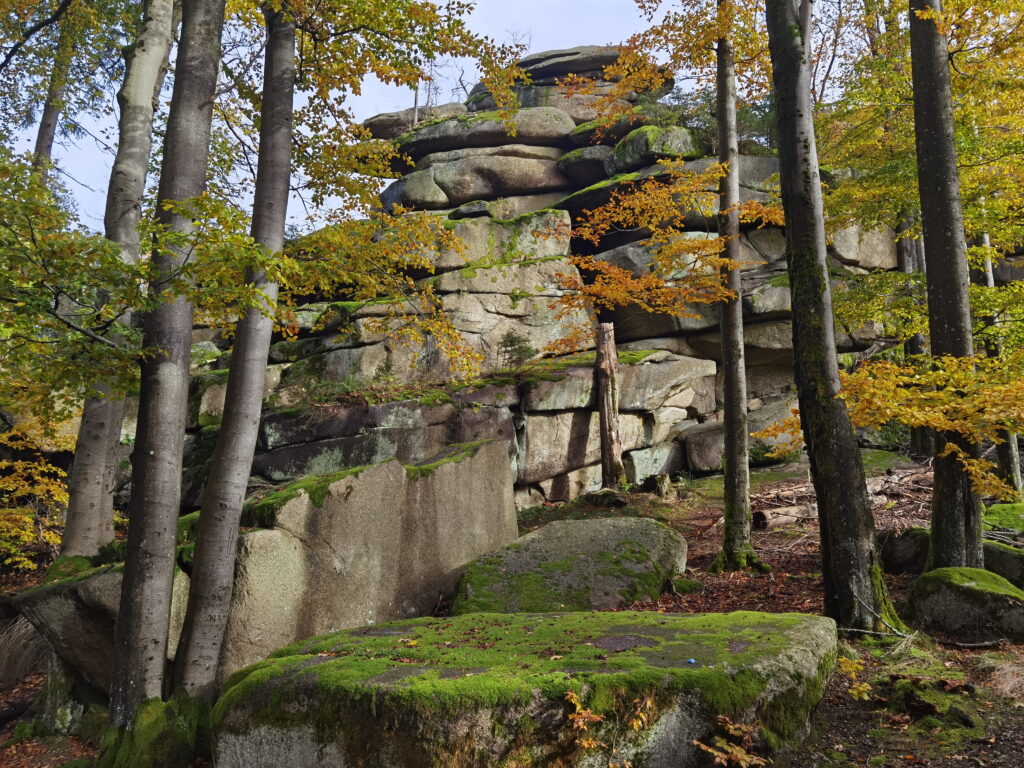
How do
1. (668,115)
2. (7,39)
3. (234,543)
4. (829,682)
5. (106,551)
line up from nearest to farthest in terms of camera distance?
1. (829,682)
2. (234,543)
3. (106,551)
4. (7,39)
5. (668,115)

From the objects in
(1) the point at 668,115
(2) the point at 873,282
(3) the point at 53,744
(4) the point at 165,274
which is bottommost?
(3) the point at 53,744

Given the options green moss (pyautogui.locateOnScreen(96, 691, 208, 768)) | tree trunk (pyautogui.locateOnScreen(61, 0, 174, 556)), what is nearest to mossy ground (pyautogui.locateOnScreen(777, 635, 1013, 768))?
green moss (pyautogui.locateOnScreen(96, 691, 208, 768))

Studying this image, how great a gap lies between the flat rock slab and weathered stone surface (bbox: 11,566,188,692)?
2.39m

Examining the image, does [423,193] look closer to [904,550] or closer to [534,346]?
[534,346]

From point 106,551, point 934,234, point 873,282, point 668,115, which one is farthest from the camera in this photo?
point 668,115

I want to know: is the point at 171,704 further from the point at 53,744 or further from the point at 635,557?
the point at 635,557

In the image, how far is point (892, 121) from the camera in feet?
42.7

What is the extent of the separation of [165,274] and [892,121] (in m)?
14.0

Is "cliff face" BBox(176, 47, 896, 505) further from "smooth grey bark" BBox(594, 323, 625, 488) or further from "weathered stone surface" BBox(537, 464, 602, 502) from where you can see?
"smooth grey bark" BBox(594, 323, 625, 488)

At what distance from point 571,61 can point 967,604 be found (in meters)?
29.1

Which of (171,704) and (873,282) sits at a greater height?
(873,282)

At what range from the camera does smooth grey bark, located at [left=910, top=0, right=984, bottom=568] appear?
6473mm

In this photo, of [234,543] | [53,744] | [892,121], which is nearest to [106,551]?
[53,744]

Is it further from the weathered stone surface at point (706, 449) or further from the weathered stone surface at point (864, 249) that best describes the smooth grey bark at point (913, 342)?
the weathered stone surface at point (706, 449)
